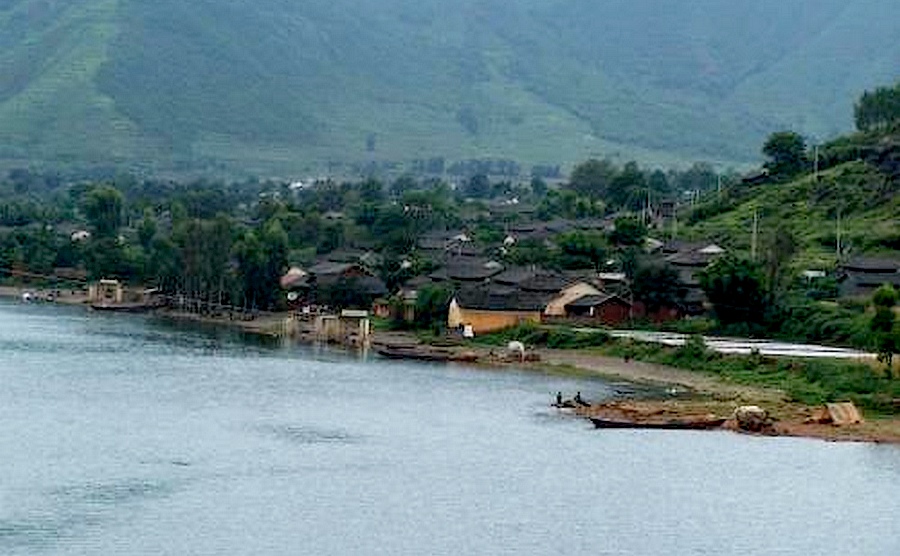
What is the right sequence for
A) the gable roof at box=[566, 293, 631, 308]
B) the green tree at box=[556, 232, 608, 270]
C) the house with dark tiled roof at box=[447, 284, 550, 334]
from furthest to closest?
the green tree at box=[556, 232, 608, 270], the house with dark tiled roof at box=[447, 284, 550, 334], the gable roof at box=[566, 293, 631, 308]

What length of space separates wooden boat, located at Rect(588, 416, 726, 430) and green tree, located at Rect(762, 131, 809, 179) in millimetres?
49945

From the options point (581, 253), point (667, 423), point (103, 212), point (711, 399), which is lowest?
point (667, 423)

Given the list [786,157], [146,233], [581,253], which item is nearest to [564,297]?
[581,253]

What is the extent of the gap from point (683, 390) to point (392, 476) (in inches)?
647

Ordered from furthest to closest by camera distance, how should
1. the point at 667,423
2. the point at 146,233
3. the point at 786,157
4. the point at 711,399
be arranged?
the point at 146,233 → the point at 786,157 → the point at 711,399 → the point at 667,423

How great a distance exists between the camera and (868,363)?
182ft

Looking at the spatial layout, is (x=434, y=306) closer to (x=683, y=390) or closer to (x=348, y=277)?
(x=348, y=277)

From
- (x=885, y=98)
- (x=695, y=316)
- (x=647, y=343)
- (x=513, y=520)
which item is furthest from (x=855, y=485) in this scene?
(x=885, y=98)

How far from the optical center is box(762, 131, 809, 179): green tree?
98.3 metres

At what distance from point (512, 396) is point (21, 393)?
42.4ft

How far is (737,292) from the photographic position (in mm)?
66688

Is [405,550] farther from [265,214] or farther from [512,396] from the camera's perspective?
[265,214]

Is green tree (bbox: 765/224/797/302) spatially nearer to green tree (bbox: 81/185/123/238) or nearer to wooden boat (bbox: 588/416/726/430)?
wooden boat (bbox: 588/416/726/430)

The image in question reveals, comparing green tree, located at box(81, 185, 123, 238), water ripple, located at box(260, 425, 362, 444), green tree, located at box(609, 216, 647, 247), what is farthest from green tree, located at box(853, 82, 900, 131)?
water ripple, located at box(260, 425, 362, 444)
